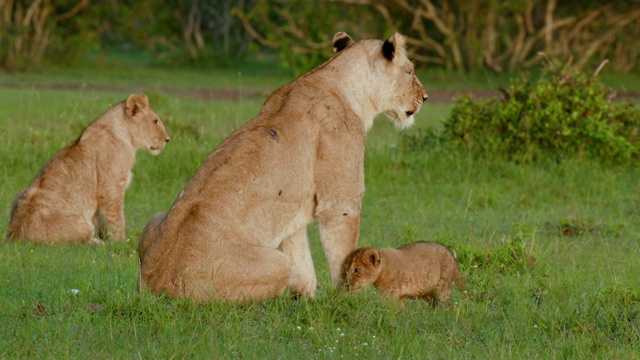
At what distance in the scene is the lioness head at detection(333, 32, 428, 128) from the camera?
6473 millimetres

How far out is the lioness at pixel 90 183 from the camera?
331 inches

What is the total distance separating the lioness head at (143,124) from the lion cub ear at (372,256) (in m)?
3.83

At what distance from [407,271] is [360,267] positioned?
1.30 feet

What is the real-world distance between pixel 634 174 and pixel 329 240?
6347 millimetres

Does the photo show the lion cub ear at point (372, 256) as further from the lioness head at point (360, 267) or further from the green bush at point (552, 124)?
the green bush at point (552, 124)

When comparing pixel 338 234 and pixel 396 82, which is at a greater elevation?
pixel 396 82

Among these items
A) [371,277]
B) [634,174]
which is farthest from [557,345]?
[634,174]

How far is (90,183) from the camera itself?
8914 millimetres

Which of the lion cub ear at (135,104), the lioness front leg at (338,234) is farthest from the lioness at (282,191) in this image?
the lion cub ear at (135,104)

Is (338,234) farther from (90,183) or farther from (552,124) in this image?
(552,124)

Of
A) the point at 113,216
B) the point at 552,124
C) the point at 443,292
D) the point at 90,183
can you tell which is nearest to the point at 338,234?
the point at 443,292

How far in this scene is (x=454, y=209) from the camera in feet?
33.1

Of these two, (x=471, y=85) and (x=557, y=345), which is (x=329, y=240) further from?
(x=471, y=85)

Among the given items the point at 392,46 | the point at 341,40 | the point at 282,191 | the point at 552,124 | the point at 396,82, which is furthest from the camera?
the point at 552,124
